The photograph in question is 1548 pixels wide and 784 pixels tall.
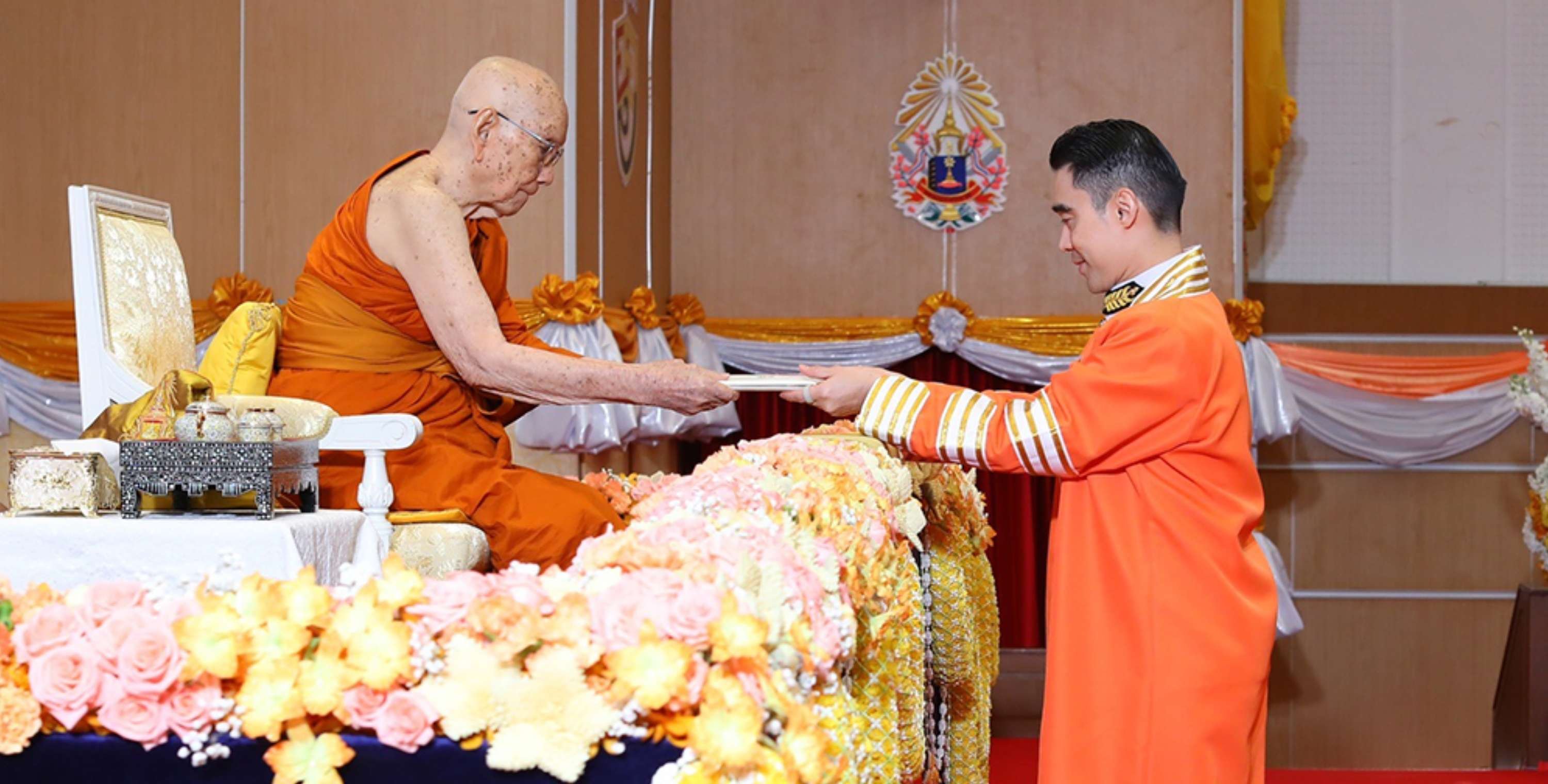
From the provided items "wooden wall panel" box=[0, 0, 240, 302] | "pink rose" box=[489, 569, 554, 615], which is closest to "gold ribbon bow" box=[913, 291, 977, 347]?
"wooden wall panel" box=[0, 0, 240, 302]

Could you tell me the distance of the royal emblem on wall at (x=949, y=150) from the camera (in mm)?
6617

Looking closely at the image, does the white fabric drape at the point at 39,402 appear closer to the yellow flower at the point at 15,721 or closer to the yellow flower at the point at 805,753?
the yellow flower at the point at 15,721

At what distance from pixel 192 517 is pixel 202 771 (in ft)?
2.87

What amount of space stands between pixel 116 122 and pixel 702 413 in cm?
228

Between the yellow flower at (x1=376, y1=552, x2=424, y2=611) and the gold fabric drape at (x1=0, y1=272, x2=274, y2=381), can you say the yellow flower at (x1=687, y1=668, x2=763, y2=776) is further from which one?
the gold fabric drape at (x1=0, y1=272, x2=274, y2=381)

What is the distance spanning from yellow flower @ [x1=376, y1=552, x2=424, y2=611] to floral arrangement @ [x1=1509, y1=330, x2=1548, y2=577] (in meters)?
5.03

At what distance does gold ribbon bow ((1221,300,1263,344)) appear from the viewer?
6.32 metres

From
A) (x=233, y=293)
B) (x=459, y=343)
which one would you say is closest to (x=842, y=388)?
(x=459, y=343)

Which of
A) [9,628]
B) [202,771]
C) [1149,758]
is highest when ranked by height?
[9,628]

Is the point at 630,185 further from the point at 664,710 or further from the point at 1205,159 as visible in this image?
the point at 664,710

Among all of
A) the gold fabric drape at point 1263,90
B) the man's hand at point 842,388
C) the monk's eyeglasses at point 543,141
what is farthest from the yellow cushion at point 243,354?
the gold fabric drape at point 1263,90

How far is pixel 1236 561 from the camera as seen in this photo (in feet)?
7.50

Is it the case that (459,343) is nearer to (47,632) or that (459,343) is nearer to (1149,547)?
(1149,547)

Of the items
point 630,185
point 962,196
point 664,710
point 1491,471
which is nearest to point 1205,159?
point 962,196
